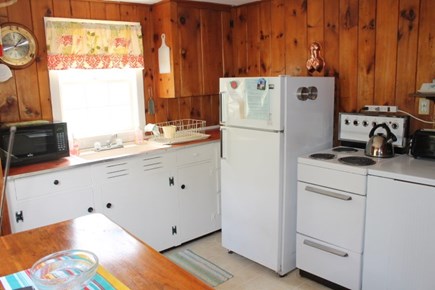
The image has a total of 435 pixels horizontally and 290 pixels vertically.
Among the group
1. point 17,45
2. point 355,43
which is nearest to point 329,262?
point 355,43

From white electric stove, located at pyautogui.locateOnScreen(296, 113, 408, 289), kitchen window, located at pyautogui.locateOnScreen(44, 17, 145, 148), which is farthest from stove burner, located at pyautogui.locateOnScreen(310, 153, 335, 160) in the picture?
kitchen window, located at pyautogui.locateOnScreen(44, 17, 145, 148)

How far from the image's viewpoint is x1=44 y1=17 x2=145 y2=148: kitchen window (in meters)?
3.00

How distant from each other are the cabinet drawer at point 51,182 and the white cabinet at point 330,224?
152cm

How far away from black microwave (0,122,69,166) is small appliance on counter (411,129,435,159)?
7.97ft

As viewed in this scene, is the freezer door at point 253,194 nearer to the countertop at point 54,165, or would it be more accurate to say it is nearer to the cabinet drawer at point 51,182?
the countertop at point 54,165

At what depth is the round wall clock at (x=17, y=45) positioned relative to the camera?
8.98 ft

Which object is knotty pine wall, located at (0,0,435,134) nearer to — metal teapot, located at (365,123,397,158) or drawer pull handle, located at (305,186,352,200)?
metal teapot, located at (365,123,397,158)

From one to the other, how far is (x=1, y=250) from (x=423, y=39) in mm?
2728

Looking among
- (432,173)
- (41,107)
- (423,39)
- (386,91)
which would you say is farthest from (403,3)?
(41,107)

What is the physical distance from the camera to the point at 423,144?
2.46 metres

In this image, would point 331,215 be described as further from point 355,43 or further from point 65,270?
point 65,270

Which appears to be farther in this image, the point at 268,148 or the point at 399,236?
the point at 268,148

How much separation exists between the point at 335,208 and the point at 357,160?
0.35 meters

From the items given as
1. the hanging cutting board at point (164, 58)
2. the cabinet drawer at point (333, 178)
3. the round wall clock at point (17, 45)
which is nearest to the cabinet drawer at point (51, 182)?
the round wall clock at point (17, 45)
